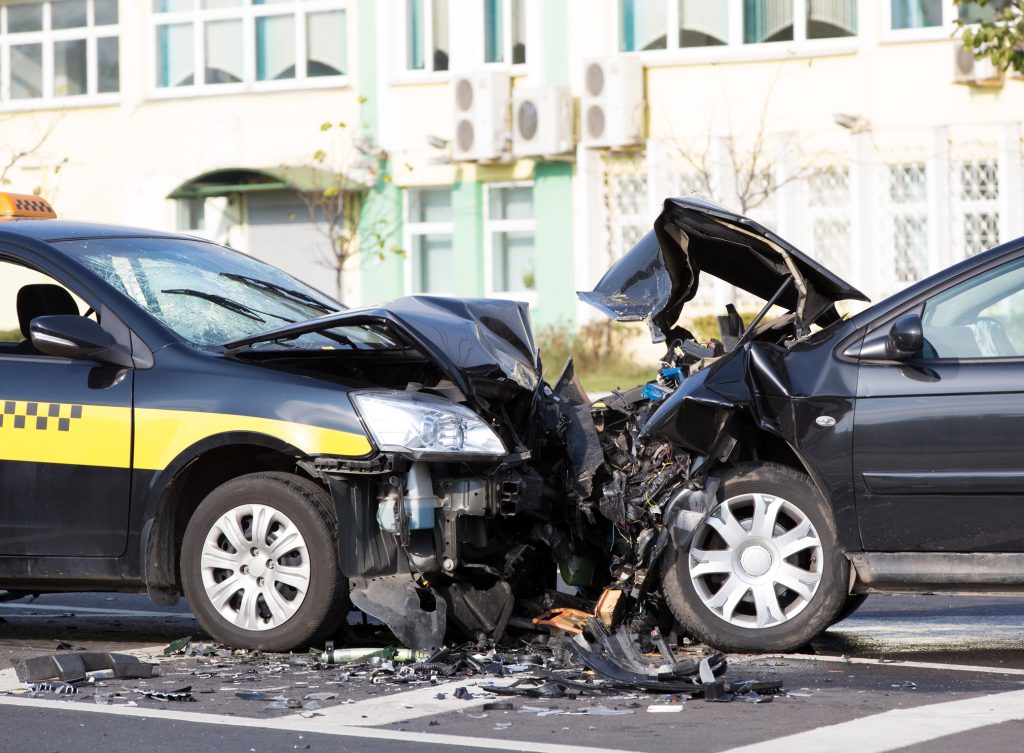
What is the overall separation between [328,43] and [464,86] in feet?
10.2

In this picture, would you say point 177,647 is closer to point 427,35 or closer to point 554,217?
A: point 554,217

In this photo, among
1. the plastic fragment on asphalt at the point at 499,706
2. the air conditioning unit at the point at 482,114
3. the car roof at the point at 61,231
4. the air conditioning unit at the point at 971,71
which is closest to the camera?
the plastic fragment on asphalt at the point at 499,706

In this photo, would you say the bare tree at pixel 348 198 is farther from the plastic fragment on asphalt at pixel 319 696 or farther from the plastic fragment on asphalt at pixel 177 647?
the plastic fragment on asphalt at pixel 319 696

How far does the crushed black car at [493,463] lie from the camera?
6723 millimetres

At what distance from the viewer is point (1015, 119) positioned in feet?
77.6

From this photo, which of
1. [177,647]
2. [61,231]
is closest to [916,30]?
[61,231]

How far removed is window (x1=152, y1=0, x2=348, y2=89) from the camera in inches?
1112

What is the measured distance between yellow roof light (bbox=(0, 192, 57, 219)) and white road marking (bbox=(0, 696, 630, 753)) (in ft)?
10.4

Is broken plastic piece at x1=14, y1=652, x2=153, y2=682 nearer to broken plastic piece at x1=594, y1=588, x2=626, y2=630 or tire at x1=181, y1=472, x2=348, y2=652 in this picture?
tire at x1=181, y1=472, x2=348, y2=652

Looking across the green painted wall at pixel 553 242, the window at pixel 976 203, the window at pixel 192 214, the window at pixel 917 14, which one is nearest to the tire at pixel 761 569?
the window at pixel 976 203

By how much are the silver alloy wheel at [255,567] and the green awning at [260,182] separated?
67.2 feet

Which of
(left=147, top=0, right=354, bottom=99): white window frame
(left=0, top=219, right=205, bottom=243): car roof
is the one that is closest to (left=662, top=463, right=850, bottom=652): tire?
(left=0, top=219, right=205, bottom=243): car roof

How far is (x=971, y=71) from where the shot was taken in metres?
23.6

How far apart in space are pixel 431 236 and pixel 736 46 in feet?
18.8
